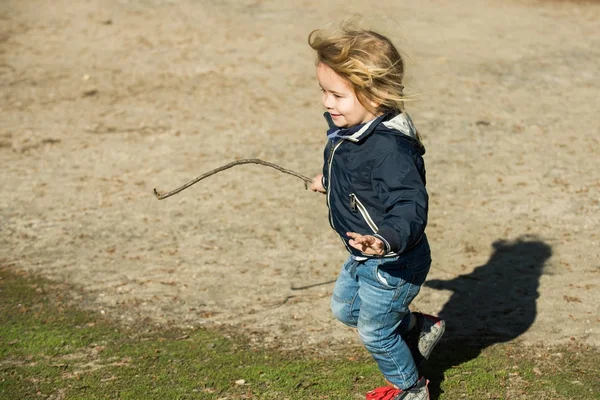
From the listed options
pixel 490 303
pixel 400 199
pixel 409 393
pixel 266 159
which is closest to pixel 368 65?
pixel 400 199

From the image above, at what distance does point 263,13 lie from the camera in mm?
11297

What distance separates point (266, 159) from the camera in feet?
25.0

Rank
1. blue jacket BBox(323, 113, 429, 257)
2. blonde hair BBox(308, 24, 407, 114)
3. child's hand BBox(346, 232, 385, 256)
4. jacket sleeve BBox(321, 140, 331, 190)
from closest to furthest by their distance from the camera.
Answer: child's hand BBox(346, 232, 385, 256), blue jacket BBox(323, 113, 429, 257), blonde hair BBox(308, 24, 407, 114), jacket sleeve BBox(321, 140, 331, 190)

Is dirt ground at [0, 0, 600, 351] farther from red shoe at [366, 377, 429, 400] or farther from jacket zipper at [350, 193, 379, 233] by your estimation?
red shoe at [366, 377, 429, 400]

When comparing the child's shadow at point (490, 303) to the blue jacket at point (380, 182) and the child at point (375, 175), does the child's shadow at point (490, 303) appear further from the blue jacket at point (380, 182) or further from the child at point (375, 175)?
the blue jacket at point (380, 182)

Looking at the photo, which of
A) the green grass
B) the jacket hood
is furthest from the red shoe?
the jacket hood

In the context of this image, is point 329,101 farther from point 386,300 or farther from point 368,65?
point 386,300

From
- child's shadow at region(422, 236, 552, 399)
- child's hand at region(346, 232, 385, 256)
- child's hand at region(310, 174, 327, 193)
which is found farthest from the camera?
child's shadow at region(422, 236, 552, 399)

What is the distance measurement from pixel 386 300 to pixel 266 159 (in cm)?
419

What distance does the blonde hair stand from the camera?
3412 millimetres

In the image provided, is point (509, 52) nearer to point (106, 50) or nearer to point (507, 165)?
point (507, 165)

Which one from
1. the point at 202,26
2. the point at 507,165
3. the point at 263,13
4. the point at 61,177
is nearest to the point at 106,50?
the point at 202,26

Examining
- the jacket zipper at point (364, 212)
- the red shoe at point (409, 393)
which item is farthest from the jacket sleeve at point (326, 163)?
the red shoe at point (409, 393)

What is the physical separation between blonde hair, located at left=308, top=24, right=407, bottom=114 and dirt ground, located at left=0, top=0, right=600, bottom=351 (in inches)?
5.9
